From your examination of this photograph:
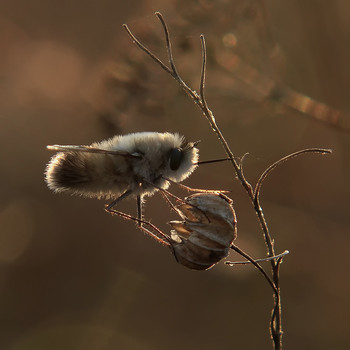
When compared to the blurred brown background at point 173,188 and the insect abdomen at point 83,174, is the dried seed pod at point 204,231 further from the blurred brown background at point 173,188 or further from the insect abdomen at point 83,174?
the blurred brown background at point 173,188

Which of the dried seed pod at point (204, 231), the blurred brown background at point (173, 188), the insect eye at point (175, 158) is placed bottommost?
the dried seed pod at point (204, 231)

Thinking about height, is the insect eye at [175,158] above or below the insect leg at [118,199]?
above

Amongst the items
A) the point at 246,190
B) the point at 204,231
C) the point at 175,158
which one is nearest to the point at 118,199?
the point at 175,158

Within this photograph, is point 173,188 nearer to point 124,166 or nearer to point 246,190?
point 124,166

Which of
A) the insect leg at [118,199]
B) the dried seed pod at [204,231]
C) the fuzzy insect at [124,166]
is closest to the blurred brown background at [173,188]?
the fuzzy insect at [124,166]

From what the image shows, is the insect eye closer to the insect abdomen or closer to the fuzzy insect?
the fuzzy insect

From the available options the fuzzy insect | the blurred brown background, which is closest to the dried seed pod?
the fuzzy insect

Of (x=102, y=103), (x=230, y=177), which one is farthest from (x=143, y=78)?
(x=230, y=177)
